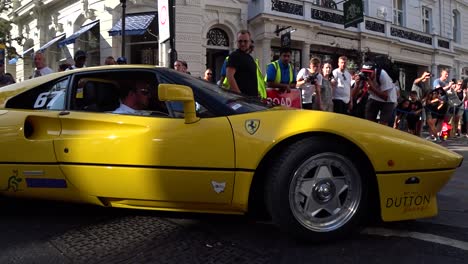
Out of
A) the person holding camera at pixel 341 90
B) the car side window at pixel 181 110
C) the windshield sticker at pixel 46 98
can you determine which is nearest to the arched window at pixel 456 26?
the person holding camera at pixel 341 90

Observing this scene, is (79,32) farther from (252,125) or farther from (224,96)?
(252,125)

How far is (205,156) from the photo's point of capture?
116 inches

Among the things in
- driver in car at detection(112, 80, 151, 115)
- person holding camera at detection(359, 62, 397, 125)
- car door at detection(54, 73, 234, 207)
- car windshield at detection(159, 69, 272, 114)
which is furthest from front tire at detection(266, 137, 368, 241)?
person holding camera at detection(359, 62, 397, 125)

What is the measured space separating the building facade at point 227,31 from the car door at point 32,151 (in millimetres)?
10638

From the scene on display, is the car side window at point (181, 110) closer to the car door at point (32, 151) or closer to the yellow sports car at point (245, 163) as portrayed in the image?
the yellow sports car at point (245, 163)

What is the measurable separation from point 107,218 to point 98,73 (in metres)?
1.20

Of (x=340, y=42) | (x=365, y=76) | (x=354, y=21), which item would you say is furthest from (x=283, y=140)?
(x=340, y=42)

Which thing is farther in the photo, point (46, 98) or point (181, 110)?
point (46, 98)

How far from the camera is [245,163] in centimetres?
291

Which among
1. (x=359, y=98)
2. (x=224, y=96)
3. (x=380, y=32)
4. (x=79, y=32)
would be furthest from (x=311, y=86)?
(x=380, y=32)

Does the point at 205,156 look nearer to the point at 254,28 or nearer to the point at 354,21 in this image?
the point at 254,28

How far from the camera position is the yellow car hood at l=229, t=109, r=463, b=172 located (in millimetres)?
2893

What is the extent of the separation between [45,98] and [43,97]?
3 centimetres

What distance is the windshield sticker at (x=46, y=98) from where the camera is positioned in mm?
3510
